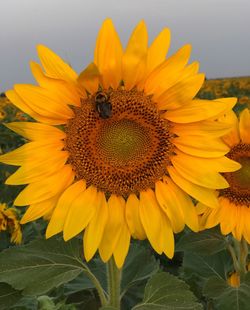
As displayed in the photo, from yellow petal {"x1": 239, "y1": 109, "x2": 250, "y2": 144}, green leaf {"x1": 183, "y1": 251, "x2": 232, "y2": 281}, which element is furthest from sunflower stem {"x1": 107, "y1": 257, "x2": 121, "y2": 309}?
green leaf {"x1": 183, "y1": 251, "x2": 232, "y2": 281}

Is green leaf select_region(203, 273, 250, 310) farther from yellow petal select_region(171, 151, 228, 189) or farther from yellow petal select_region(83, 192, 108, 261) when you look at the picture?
yellow petal select_region(83, 192, 108, 261)

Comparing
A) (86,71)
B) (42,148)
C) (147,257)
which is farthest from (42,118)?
(147,257)

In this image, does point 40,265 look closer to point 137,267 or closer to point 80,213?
point 80,213

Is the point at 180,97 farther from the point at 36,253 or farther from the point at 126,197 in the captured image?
the point at 36,253

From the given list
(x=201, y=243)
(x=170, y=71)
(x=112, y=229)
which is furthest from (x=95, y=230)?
(x=201, y=243)

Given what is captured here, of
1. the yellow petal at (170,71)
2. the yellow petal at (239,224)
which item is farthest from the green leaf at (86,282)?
the yellow petal at (170,71)

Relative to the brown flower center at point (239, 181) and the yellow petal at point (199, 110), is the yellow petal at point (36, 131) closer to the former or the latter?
the yellow petal at point (199, 110)
